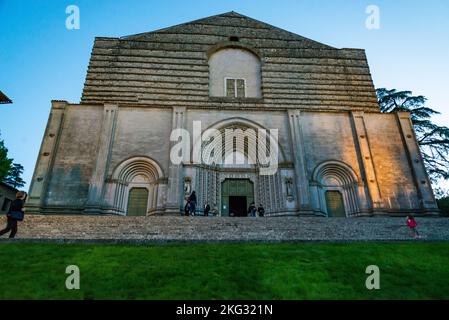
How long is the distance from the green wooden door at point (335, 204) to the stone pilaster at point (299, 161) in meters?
1.86

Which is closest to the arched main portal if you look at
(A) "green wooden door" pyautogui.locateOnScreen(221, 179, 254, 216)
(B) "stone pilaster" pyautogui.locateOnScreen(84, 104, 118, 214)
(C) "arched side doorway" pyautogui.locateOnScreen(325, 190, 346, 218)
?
(A) "green wooden door" pyautogui.locateOnScreen(221, 179, 254, 216)

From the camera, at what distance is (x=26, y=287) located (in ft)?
15.1

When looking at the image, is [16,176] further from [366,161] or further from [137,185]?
[366,161]

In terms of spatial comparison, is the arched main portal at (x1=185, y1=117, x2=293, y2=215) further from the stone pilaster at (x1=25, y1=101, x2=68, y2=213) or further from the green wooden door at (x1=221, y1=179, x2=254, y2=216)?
the stone pilaster at (x1=25, y1=101, x2=68, y2=213)

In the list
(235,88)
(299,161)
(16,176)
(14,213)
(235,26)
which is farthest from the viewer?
(16,176)

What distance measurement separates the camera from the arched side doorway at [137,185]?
15.3 meters

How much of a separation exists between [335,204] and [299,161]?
10.5 ft

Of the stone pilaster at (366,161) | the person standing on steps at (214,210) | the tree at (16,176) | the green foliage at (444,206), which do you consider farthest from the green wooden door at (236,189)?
the tree at (16,176)

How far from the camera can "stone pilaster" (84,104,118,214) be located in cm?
1427

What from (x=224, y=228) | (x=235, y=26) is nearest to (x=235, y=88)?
(x=235, y=26)

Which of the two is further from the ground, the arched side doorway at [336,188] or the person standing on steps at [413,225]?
the arched side doorway at [336,188]

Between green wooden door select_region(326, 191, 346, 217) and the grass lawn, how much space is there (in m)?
8.52

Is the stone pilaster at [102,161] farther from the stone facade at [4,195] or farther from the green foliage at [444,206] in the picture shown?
the green foliage at [444,206]

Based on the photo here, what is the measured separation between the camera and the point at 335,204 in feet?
53.9
